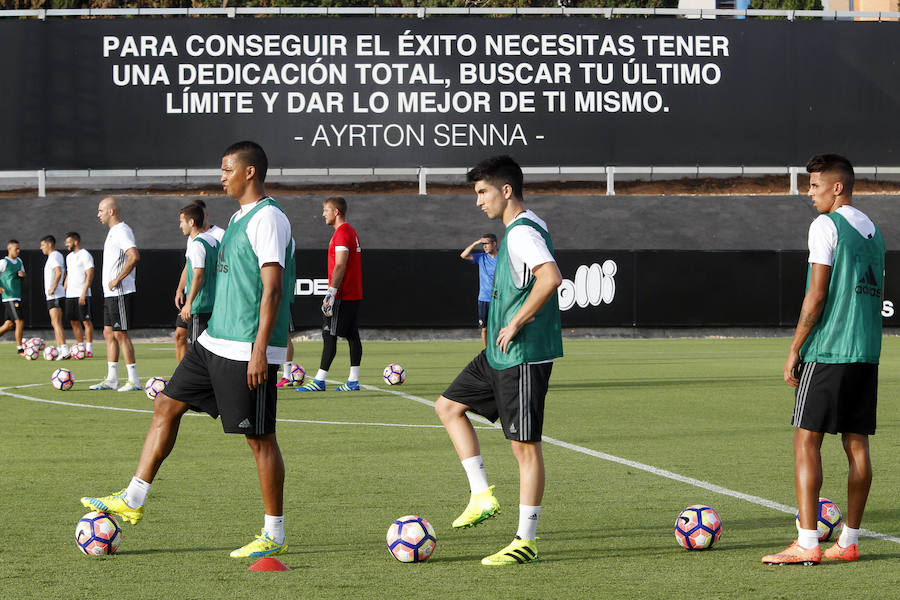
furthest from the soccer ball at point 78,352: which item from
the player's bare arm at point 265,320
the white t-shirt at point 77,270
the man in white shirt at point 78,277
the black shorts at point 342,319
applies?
the player's bare arm at point 265,320

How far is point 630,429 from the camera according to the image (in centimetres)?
1160

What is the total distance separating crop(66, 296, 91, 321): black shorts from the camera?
21.2 metres

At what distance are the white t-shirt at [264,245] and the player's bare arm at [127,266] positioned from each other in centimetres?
789

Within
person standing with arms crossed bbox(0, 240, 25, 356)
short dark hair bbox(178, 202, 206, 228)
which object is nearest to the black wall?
person standing with arms crossed bbox(0, 240, 25, 356)

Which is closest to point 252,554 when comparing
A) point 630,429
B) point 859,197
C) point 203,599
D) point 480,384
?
point 203,599

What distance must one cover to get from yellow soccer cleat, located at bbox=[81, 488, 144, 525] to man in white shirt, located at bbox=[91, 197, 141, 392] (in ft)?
23.2

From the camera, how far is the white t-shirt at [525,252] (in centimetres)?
621

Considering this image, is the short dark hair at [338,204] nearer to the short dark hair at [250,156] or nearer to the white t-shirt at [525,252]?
the short dark hair at [250,156]

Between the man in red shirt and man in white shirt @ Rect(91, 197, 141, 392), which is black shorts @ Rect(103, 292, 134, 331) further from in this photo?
the man in red shirt

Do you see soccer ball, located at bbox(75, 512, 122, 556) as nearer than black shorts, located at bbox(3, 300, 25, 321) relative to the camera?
Yes

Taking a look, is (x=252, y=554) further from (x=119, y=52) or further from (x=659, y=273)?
(x=119, y=52)

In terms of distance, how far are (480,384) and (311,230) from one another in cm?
2283

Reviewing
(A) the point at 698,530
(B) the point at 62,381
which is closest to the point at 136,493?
(A) the point at 698,530

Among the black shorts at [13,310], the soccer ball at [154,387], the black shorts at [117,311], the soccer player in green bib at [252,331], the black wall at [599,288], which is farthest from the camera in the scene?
the black wall at [599,288]
